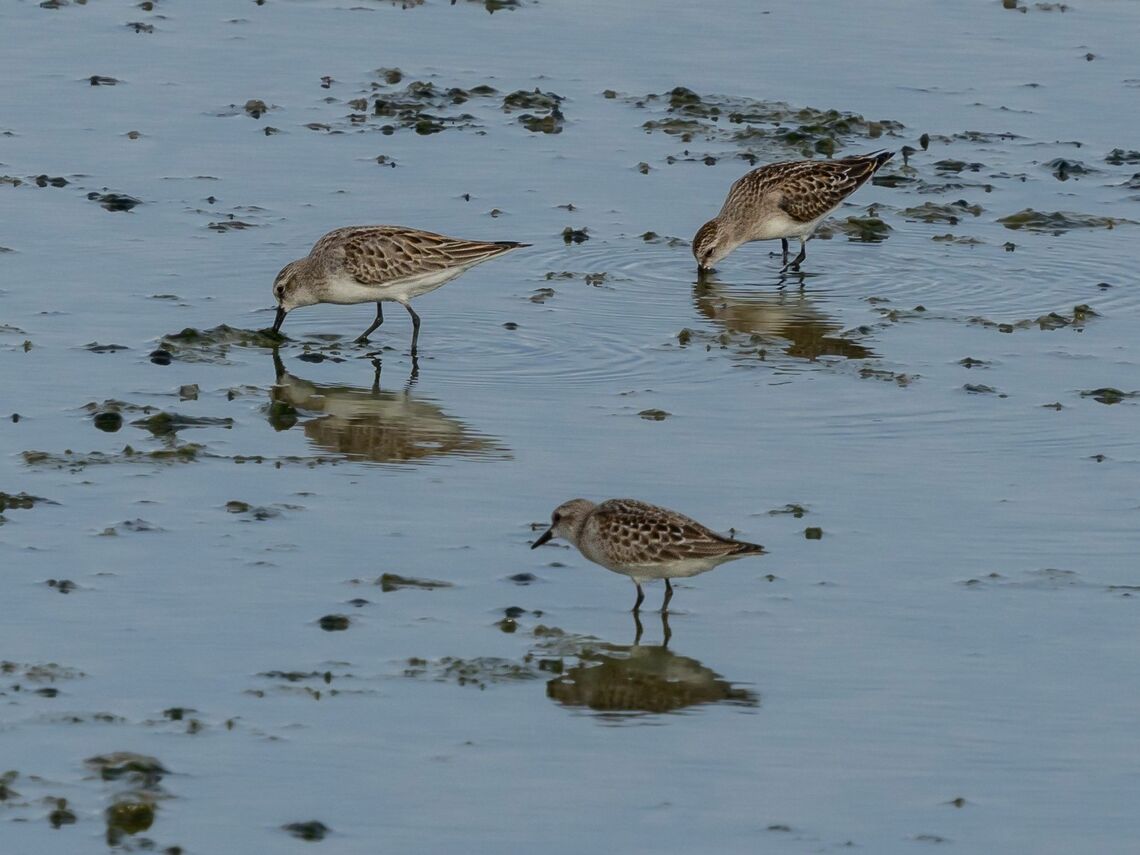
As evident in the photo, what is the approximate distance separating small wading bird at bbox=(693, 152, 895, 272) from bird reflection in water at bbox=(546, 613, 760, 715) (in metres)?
9.51

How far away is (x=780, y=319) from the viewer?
20.8 metres

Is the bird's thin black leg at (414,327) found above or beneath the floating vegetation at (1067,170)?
beneath

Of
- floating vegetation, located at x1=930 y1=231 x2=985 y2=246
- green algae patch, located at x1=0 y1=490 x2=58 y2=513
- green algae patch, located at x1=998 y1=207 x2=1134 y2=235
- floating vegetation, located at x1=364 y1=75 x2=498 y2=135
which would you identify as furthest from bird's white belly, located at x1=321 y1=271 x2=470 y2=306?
green algae patch, located at x1=998 y1=207 x2=1134 y2=235

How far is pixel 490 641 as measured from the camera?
1284cm

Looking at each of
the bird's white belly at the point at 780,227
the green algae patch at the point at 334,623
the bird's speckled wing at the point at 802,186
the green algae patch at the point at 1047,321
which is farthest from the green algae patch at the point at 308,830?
the bird's speckled wing at the point at 802,186

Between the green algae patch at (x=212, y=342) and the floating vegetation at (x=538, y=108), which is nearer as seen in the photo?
the green algae patch at (x=212, y=342)

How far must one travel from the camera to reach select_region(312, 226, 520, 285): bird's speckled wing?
19469mm

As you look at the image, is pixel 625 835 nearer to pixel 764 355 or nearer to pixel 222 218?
pixel 764 355

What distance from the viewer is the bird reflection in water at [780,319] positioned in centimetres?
1959

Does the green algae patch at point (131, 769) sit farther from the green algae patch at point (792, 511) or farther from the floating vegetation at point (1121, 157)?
the floating vegetation at point (1121, 157)

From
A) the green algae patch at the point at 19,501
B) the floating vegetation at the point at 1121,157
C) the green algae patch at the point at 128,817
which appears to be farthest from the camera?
the floating vegetation at the point at 1121,157

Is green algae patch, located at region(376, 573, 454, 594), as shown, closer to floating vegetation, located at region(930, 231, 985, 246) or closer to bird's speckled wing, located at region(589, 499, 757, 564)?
bird's speckled wing, located at region(589, 499, 757, 564)

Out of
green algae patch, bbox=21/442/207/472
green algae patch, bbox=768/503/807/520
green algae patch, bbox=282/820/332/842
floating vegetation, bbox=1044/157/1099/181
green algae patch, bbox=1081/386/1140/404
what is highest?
floating vegetation, bbox=1044/157/1099/181

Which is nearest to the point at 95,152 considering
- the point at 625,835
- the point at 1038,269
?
the point at 1038,269
